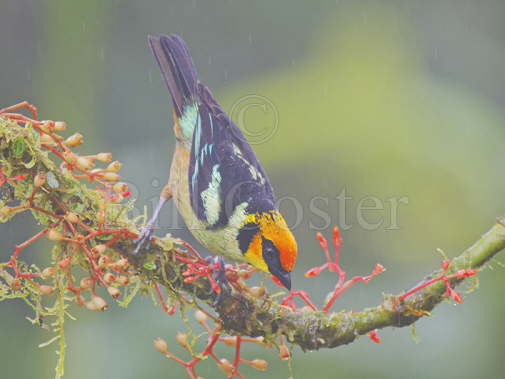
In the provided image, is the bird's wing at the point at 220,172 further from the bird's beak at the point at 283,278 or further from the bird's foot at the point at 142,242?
the bird's foot at the point at 142,242

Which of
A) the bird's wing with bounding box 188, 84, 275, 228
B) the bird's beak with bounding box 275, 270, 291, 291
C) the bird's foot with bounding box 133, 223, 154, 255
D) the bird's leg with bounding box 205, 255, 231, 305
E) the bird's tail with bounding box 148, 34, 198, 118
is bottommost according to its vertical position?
the bird's beak with bounding box 275, 270, 291, 291

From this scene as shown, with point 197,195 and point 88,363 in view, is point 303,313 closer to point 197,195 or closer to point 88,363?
point 197,195

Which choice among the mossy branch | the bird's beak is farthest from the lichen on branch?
the bird's beak

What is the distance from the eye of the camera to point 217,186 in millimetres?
3631

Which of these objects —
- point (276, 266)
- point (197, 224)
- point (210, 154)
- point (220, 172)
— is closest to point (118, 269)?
point (276, 266)

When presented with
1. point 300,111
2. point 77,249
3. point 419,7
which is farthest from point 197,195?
point 419,7

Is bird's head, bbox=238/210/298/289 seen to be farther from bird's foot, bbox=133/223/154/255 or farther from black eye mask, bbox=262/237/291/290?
bird's foot, bbox=133/223/154/255

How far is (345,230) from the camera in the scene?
21.0ft

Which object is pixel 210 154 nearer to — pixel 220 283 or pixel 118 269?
pixel 220 283

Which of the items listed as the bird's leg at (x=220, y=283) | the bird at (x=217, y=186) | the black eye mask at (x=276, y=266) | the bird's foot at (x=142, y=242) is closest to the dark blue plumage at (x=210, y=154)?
the bird at (x=217, y=186)

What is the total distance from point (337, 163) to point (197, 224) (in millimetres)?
2340

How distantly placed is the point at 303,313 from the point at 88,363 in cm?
226

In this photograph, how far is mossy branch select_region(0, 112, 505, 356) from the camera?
2.31 meters

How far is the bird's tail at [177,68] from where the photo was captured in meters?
4.05
